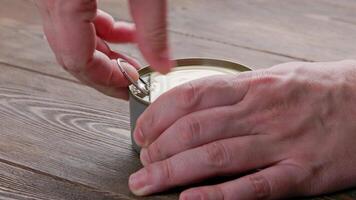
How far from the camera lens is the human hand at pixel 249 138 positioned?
845 millimetres

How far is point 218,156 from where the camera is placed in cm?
85

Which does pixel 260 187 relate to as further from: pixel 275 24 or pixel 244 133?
pixel 275 24

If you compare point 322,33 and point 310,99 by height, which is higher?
point 310,99

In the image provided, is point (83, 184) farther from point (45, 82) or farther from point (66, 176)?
point (45, 82)

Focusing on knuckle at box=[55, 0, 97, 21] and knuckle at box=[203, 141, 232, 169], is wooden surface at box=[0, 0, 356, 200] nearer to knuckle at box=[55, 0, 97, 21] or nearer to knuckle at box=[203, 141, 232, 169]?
knuckle at box=[203, 141, 232, 169]

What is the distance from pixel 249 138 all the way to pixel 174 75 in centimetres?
16

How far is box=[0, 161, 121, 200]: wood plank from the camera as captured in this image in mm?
866

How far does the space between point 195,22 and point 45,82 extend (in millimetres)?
397

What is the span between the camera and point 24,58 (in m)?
1.24

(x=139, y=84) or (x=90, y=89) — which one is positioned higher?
(x=139, y=84)


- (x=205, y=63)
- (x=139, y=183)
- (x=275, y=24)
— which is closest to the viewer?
(x=139, y=183)

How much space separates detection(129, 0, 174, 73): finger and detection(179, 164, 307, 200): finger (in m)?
0.16

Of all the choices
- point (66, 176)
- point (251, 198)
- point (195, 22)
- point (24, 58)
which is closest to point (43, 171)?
point (66, 176)

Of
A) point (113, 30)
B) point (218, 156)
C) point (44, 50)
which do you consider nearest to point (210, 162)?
point (218, 156)
